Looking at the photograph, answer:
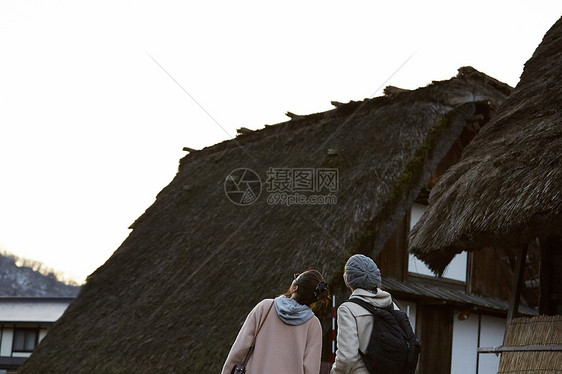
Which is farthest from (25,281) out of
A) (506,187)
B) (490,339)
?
(506,187)

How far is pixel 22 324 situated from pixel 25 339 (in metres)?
0.76

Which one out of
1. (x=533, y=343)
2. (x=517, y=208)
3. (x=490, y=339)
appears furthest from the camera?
(x=490, y=339)

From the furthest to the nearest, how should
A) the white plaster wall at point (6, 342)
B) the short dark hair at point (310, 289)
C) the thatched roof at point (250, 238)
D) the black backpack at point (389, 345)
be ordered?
the white plaster wall at point (6, 342)
the thatched roof at point (250, 238)
the short dark hair at point (310, 289)
the black backpack at point (389, 345)

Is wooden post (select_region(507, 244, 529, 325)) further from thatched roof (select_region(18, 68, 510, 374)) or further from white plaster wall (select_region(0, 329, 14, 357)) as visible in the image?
white plaster wall (select_region(0, 329, 14, 357))

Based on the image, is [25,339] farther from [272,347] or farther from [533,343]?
[272,347]

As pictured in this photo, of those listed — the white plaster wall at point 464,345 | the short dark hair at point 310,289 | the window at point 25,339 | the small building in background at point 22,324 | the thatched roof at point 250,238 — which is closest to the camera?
the short dark hair at point 310,289

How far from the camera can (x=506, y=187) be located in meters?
5.79

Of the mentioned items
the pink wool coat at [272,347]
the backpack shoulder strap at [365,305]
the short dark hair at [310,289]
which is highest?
the short dark hair at [310,289]

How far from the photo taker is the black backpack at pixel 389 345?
4008 mm

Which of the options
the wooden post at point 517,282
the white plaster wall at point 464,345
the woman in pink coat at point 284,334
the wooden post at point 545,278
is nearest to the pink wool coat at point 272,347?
the woman in pink coat at point 284,334

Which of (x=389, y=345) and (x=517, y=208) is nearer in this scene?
(x=389, y=345)

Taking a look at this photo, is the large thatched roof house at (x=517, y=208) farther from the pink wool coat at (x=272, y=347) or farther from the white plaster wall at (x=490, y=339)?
the white plaster wall at (x=490, y=339)

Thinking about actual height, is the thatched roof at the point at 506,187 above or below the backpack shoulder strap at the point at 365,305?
above

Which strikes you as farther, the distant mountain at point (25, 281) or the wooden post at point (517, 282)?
the distant mountain at point (25, 281)
